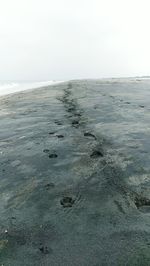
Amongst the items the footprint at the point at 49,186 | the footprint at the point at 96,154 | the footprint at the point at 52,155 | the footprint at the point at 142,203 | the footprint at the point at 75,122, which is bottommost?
the footprint at the point at 142,203

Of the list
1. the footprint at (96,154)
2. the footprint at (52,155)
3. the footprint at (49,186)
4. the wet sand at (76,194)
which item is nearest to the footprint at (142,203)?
the wet sand at (76,194)

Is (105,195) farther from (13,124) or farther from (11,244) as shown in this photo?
(13,124)

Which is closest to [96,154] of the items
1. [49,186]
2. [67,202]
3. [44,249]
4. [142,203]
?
[49,186]

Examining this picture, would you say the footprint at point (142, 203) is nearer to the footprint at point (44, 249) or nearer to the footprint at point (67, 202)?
the footprint at point (67, 202)

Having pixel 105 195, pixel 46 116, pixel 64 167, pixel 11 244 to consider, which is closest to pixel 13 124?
pixel 46 116

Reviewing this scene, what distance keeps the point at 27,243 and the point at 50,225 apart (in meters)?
0.37

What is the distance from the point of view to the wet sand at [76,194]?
3.85m

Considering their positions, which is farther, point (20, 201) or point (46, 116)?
point (46, 116)

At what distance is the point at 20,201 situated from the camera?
5020mm

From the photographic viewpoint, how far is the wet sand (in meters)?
3.85

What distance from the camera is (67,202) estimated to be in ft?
16.0

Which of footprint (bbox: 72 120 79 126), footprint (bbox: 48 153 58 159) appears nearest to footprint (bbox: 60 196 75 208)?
footprint (bbox: 48 153 58 159)

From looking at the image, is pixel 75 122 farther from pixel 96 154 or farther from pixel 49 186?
pixel 49 186

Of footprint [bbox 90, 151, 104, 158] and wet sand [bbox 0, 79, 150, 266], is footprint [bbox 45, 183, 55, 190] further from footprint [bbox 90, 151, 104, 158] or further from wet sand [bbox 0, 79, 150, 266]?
footprint [bbox 90, 151, 104, 158]
